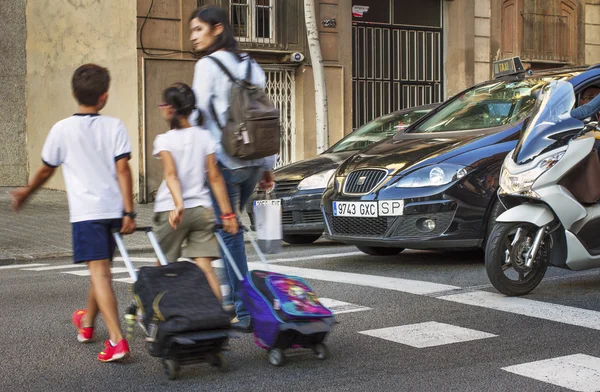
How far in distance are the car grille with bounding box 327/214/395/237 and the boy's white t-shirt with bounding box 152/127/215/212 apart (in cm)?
324

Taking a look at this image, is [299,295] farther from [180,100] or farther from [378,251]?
[378,251]

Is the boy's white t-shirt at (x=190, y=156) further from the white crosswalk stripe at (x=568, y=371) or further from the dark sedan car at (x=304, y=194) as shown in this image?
the dark sedan car at (x=304, y=194)

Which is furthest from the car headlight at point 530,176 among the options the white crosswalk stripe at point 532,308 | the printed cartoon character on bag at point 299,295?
the printed cartoon character on bag at point 299,295

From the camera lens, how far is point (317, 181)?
11211 millimetres

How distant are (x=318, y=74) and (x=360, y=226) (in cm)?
851

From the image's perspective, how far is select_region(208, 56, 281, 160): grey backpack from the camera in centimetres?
555

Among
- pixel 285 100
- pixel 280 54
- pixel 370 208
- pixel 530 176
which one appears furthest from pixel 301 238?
pixel 285 100

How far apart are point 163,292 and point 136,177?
14120 millimetres

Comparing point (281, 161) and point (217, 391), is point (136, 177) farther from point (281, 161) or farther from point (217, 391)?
point (217, 391)

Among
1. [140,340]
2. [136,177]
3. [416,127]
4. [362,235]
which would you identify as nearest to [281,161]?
[136,177]

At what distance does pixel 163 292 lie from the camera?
193 inches

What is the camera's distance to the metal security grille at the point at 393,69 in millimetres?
22000

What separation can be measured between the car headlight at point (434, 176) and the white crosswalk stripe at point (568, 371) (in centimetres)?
334

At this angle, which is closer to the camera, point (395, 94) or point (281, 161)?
point (281, 161)
